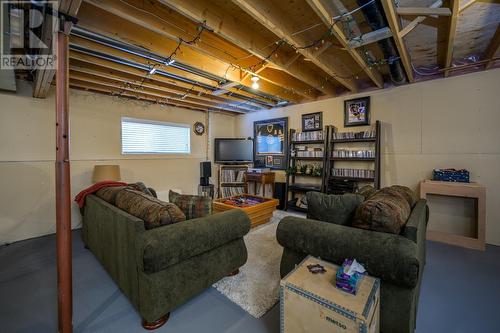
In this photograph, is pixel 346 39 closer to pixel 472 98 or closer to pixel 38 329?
pixel 472 98

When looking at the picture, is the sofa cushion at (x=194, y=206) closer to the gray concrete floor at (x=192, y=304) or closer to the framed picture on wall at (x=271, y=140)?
the gray concrete floor at (x=192, y=304)

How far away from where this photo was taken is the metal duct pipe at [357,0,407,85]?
1.82m

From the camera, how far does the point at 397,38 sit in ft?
7.20

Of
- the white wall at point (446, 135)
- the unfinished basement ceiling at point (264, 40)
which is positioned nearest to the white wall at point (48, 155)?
the unfinished basement ceiling at point (264, 40)

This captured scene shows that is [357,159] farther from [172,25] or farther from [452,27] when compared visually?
[172,25]

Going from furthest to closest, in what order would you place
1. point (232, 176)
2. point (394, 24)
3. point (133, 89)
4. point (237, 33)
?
point (232, 176)
point (133, 89)
point (237, 33)
point (394, 24)

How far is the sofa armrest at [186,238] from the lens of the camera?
1.46 m

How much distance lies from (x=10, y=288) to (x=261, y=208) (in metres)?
2.94

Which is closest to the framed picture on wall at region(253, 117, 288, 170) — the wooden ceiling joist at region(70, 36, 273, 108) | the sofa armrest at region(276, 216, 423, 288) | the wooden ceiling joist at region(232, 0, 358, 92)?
the wooden ceiling joist at region(70, 36, 273, 108)

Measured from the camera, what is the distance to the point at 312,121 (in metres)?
4.63

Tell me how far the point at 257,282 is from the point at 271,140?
373 centimetres

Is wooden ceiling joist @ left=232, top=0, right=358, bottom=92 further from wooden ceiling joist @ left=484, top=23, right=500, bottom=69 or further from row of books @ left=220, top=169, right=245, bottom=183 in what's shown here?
row of books @ left=220, top=169, right=245, bottom=183

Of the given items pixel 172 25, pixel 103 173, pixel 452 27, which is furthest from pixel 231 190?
pixel 452 27

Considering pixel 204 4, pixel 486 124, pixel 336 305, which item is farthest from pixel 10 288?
pixel 486 124
